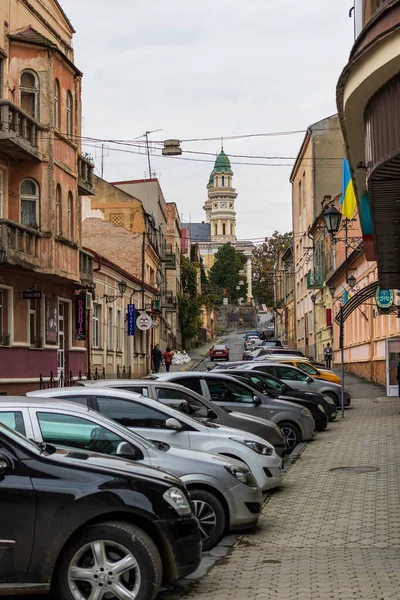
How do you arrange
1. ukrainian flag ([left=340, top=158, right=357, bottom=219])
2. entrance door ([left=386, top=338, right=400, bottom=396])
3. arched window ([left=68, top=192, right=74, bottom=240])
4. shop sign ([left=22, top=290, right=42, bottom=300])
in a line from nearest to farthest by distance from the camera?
1. ukrainian flag ([left=340, top=158, right=357, bottom=219])
2. shop sign ([left=22, top=290, right=42, bottom=300])
3. arched window ([left=68, top=192, right=74, bottom=240])
4. entrance door ([left=386, top=338, right=400, bottom=396])

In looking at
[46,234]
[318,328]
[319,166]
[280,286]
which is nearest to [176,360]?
[318,328]

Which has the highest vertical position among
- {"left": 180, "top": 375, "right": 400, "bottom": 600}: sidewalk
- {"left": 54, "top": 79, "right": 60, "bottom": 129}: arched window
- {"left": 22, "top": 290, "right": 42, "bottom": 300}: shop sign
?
{"left": 54, "top": 79, "right": 60, "bottom": 129}: arched window

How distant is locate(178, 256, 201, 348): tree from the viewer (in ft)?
261

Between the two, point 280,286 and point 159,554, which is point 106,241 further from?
point 280,286

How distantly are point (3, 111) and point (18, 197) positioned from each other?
3.10m

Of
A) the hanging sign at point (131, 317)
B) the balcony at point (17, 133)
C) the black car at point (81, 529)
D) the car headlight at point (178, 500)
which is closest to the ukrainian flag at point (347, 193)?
the balcony at point (17, 133)

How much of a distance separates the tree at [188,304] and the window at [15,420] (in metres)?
69.6

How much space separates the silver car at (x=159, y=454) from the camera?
789 centimetres

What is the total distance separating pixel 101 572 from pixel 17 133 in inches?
745

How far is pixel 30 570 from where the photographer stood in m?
6.27

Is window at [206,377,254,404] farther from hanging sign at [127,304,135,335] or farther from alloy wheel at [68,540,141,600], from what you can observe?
hanging sign at [127,304,135,335]

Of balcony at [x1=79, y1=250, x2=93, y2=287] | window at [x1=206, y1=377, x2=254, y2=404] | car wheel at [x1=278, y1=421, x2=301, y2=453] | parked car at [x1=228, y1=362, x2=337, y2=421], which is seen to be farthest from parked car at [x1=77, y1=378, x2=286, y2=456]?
balcony at [x1=79, y1=250, x2=93, y2=287]

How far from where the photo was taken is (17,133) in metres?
23.7

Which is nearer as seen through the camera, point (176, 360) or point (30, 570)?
point (30, 570)
